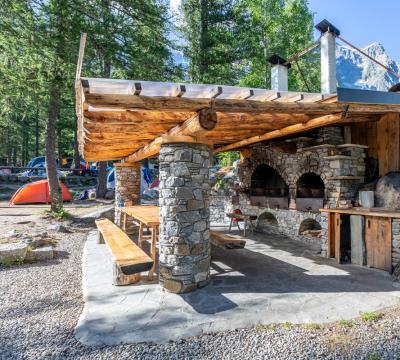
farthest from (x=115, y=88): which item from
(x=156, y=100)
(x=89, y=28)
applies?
(x=89, y=28)

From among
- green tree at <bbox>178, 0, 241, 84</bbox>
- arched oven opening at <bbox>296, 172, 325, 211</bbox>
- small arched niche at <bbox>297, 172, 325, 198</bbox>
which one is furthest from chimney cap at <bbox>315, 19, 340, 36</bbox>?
green tree at <bbox>178, 0, 241, 84</bbox>

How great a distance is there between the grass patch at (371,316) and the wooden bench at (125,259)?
8.99 ft

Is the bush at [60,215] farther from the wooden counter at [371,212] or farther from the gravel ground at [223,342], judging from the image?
the wooden counter at [371,212]

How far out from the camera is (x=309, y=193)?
759 cm

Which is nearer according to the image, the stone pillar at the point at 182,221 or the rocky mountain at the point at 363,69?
the stone pillar at the point at 182,221

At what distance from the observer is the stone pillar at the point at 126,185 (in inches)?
356

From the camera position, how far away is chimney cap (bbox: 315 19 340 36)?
5.61 m

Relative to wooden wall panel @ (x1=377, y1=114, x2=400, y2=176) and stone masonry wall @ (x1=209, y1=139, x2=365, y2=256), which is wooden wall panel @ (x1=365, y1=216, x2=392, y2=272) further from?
wooden wall panel @ (x1=377, y1=114, x2=400, y2=176)

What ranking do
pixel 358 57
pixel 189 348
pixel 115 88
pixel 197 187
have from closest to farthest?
pixel 189 348 < pixel 115 88 < pixel 197 187 < pixel 358 57

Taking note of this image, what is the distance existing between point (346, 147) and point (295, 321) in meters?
4.53

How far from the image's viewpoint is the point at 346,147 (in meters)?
6.25

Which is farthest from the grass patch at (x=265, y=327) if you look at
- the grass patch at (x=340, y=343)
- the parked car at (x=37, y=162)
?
the parked car at (x=37, y=162)

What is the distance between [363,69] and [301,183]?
12987 cm

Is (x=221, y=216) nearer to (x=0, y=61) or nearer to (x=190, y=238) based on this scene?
(x=190, y=238)
